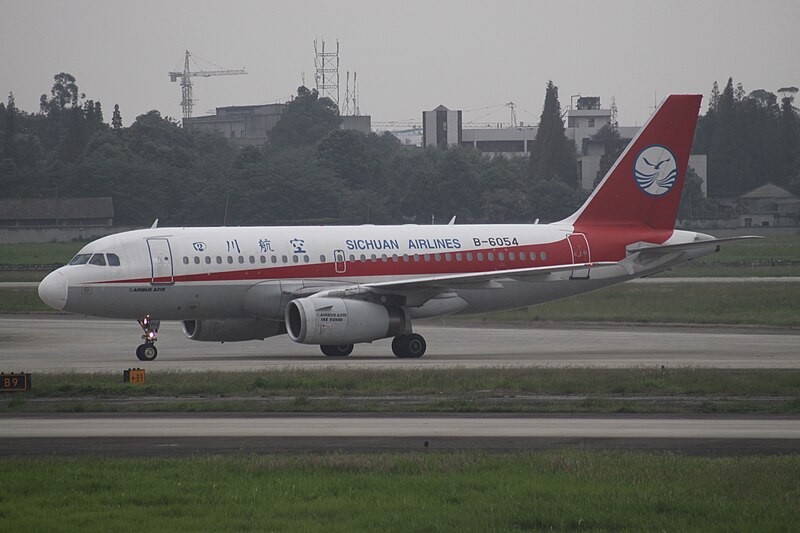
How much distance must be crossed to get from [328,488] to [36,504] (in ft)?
12.4

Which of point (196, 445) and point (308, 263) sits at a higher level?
point (308, 263)

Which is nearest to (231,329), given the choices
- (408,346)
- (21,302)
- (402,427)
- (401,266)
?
(401,266)

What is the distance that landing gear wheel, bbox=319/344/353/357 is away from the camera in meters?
38.4

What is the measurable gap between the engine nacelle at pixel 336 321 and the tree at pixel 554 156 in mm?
104458

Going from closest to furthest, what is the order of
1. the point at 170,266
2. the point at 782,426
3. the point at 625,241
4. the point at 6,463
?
the point at 6,463, the point at 782,426, the point at 170,266, the point at 625,241

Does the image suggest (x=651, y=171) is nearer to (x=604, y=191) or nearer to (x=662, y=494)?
(x=604, y=191)

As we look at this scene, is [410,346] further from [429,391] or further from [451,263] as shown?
[429,391]

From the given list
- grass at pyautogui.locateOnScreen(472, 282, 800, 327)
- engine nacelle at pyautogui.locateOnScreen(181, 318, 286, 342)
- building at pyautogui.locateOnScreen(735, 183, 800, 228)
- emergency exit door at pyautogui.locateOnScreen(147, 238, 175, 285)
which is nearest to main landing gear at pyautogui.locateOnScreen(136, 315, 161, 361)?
emergency exit door at pyautogui.locateOnScreen(147, 238, 175, 285)

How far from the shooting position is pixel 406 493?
16750 millimetres

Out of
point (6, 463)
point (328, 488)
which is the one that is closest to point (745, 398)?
point (328, 488)

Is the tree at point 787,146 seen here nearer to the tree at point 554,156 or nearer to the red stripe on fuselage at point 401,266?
the tree at point 554,156

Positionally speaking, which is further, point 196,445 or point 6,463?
point 196,445

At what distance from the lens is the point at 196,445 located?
68.5ft

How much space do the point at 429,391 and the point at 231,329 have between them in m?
12.5
